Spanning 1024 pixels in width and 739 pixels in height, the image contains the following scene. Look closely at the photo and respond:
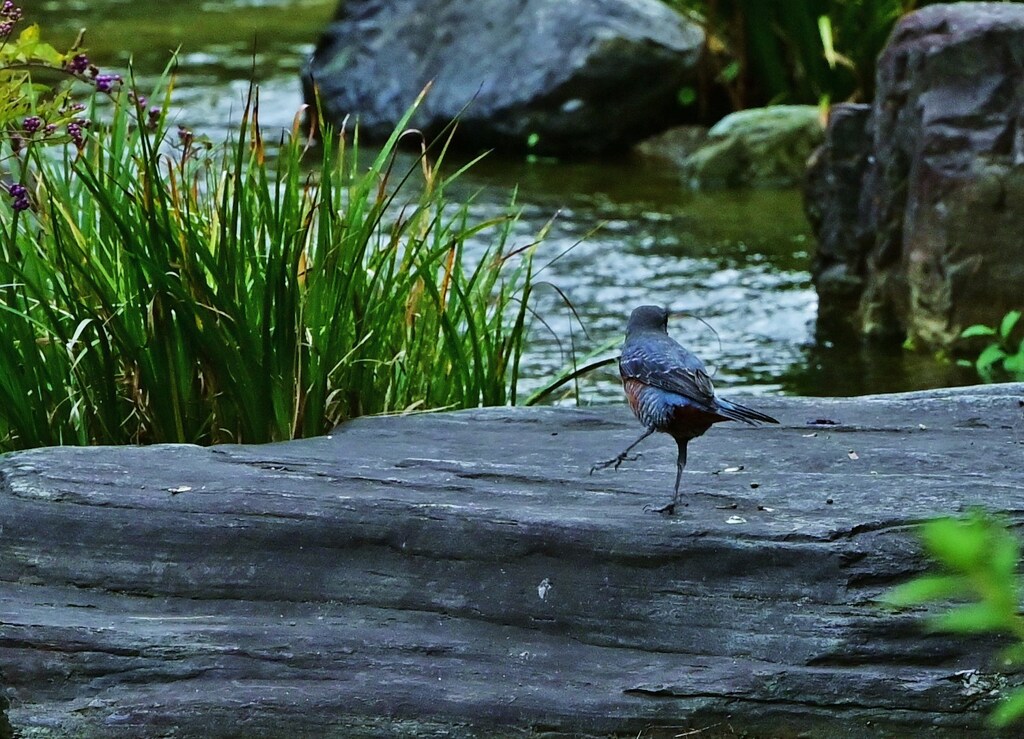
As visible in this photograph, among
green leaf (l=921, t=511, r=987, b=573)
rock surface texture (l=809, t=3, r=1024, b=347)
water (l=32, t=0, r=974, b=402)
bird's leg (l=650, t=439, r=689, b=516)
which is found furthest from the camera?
water (l=32, t=0, r=974, b=402)

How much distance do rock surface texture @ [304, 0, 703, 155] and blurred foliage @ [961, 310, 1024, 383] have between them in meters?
4.83

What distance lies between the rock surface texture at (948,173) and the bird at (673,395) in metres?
3.12

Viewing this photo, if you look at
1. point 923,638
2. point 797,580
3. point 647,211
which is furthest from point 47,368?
point 647,211

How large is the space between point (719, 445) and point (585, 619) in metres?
0.75

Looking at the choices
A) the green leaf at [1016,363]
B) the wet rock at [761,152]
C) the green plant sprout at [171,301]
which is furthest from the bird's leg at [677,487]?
the wet rock at [761,152]

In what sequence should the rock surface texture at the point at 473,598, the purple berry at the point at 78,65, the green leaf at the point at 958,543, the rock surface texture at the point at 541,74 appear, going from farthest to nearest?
1. the rock surface texture at the point at 541,74
2. the purple berry at the point at 78,65
3. the rock surface texture at the point at 473,598
4. the green leaf at the point at 958,543

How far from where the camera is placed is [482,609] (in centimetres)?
271

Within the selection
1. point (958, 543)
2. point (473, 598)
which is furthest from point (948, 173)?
point (958, 543)

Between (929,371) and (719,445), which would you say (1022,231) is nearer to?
(929,371)

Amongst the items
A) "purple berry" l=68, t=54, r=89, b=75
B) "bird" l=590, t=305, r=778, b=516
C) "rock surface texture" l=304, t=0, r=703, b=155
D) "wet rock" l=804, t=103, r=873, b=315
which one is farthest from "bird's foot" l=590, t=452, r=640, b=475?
"rock surface texture" l=304, t=0, r=703, b=155

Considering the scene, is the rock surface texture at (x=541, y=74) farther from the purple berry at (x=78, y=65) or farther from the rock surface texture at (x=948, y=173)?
the purple berry at (x=78, y=65)

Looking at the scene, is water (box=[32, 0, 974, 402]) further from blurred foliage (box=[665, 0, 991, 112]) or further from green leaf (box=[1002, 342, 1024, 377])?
blurred foliage (box=[665, 0, 991, 112])

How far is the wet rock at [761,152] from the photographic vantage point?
359 inches

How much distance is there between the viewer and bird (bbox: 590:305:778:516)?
260cm
